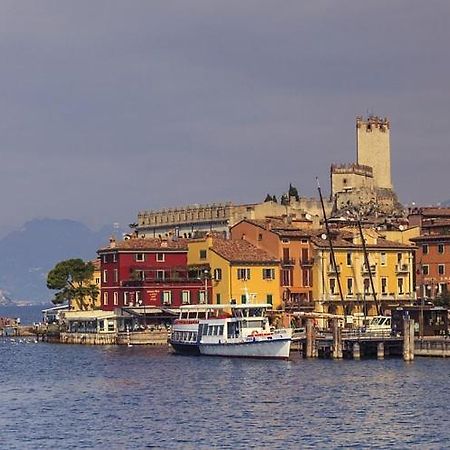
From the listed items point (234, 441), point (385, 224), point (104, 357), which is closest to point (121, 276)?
point (104, 357)

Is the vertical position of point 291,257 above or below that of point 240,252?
below

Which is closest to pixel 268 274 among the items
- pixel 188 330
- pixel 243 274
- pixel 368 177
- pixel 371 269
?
pixel 243 274

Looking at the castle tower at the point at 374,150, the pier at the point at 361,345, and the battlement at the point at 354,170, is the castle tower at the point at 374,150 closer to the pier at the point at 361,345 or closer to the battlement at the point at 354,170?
the battlement at the point at 354,170

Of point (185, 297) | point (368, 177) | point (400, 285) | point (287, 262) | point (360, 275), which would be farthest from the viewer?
point (368, 177)

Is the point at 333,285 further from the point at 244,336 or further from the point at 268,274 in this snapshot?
the point at 244,336

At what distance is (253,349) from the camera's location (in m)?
106

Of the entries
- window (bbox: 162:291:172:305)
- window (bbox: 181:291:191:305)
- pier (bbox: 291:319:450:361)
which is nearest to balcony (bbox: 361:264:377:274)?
window (bbox: 181:291:191:305)

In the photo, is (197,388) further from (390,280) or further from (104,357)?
(390,280)

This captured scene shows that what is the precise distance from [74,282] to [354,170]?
168 feet

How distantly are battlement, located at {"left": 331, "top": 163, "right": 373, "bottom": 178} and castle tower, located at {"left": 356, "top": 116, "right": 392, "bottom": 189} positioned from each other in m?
1.78

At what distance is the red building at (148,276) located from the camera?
130 m

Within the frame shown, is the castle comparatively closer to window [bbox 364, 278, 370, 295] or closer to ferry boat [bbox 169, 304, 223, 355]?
window [bbox 364, 278, 370, 295]

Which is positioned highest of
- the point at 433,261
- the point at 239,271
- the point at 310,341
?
the point at 433,261

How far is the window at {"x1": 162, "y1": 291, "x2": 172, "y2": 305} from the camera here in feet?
428
